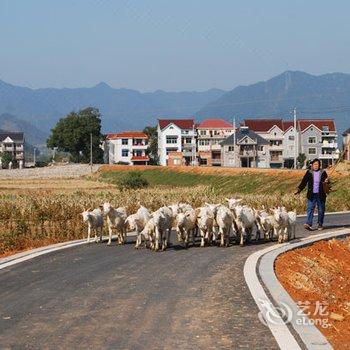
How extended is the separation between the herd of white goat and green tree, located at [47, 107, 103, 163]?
14602 cm

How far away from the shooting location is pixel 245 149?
14112 centimetres

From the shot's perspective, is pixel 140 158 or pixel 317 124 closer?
pixel 317 124

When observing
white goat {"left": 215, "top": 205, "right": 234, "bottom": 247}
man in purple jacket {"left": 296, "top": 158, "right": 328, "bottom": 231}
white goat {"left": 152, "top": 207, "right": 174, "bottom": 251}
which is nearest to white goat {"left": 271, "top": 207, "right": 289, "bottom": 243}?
white goat {"left": 215, "top": 205, "right": 234, "bottom": 247}

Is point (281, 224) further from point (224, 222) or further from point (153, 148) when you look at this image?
point (153, 148)

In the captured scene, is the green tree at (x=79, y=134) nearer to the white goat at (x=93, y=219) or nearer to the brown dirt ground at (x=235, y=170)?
the brown dirt ground at (x=235, y=170)

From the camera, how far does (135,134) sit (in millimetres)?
174375

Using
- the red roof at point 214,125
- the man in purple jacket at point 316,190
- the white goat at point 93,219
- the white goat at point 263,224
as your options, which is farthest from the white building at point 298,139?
the white goat at point 93,219

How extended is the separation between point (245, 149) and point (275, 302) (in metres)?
131

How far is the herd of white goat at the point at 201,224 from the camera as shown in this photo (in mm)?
18938

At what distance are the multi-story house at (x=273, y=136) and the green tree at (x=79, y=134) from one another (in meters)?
36.2

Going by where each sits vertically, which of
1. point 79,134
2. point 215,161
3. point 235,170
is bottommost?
point 235,170

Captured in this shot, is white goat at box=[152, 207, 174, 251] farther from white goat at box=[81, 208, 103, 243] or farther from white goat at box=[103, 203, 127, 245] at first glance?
white goat at box=[81, 208, 103, 243]

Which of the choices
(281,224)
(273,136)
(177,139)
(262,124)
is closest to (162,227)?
(281,224)

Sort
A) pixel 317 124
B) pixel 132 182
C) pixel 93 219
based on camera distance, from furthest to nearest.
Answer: pixel 317 124 < pixel 132 182 < pixel 93 219
